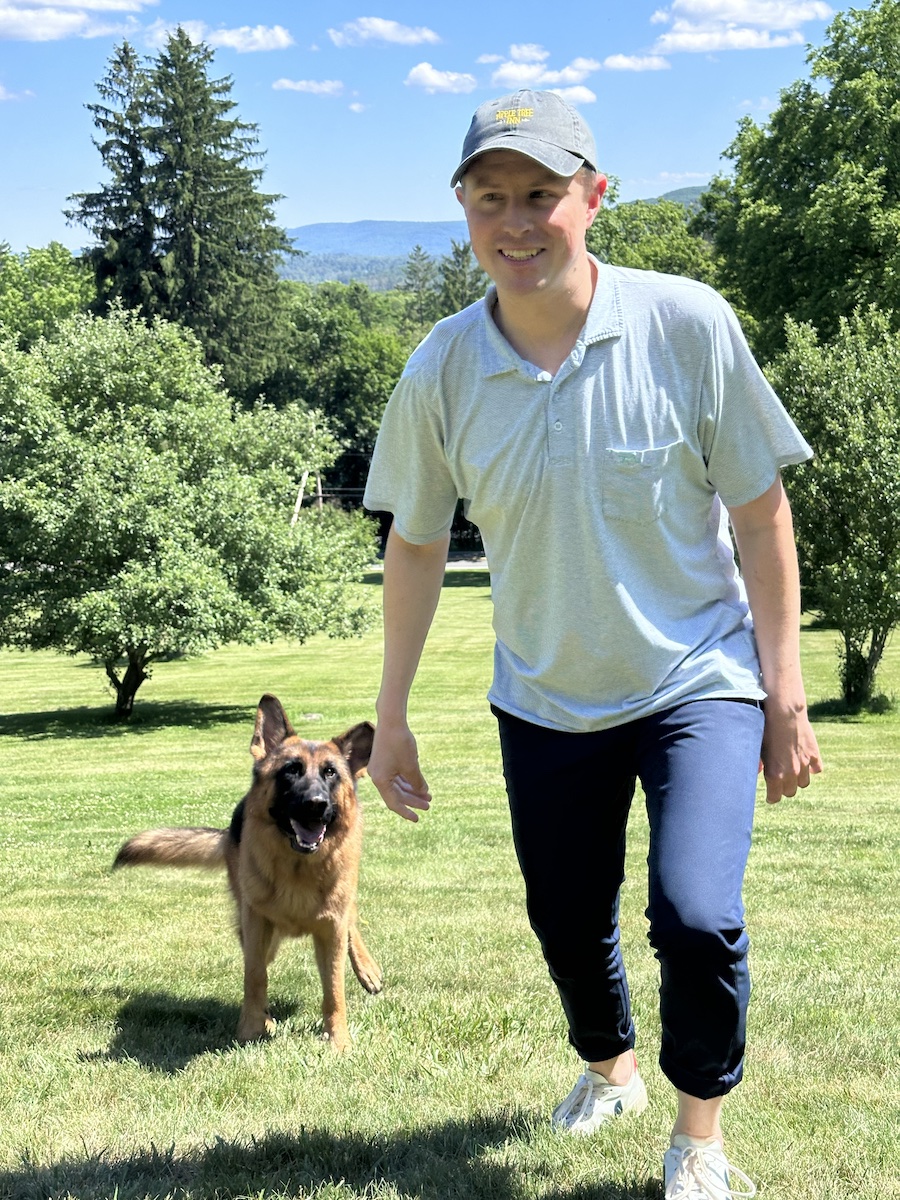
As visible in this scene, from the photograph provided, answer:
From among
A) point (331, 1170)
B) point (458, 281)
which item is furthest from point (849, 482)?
point (458, 281)

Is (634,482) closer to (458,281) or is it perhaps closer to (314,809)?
(314,809)

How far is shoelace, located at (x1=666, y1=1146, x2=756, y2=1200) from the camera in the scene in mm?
2775

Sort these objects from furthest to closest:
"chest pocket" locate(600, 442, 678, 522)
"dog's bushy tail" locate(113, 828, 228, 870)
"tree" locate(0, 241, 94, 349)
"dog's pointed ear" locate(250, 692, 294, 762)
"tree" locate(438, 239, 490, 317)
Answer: "tree" locate(438, 239, 490, 317), "tree" locate(0, 241, 94, 349), "dog's bushy tail" locate(113, 828, 228, 870), "dog's pointed ear" locate(250, 692, 294, 762), "chest pocket" locate(600, 442, 678, 522)

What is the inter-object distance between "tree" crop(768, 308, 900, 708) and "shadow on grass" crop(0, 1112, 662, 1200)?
18897mm

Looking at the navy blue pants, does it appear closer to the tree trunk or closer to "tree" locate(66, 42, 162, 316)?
the tree trunk

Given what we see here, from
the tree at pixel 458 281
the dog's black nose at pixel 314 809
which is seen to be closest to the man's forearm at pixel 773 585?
the dog's black nose at pixel 314 809

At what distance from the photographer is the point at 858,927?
21.5ft

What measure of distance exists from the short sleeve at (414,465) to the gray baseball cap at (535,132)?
0.54 metres

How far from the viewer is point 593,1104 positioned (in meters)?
3.39

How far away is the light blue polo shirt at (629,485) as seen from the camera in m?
2.90

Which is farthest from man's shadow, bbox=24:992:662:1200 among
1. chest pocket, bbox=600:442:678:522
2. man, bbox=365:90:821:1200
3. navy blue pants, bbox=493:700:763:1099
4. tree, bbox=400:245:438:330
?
tree, bbox=400:245:438:330

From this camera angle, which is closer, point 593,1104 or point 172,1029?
point 593,1104

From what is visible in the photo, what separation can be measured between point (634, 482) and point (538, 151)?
Result: 0.77m

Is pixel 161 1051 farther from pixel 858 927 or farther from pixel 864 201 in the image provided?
pixel 864 201
